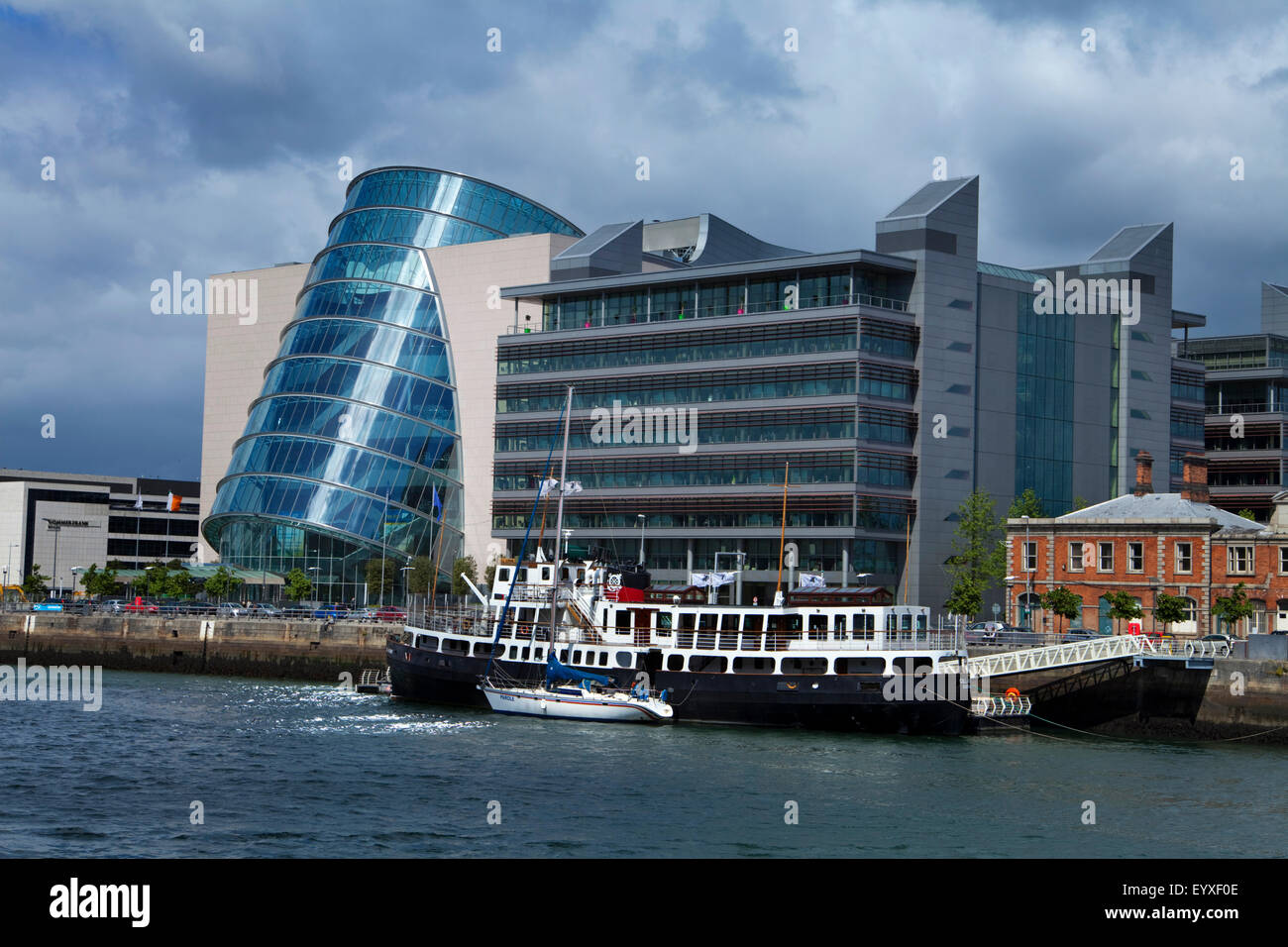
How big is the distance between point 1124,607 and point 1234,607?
5399 millimetres

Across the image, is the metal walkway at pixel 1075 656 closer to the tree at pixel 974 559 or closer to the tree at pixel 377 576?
the tree at pixel 974 559

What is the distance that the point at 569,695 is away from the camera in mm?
61906

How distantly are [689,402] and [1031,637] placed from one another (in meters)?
37.8

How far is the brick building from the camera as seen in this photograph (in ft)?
247

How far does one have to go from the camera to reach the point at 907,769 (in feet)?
160

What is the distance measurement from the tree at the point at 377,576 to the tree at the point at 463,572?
4642mm

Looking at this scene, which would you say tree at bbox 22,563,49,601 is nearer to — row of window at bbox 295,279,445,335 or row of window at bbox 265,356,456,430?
row of window at bbox 265,356,456,430

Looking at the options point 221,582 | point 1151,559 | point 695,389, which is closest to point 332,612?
point 221,582

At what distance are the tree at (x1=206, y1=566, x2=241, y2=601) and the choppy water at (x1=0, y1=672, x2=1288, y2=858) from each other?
56.7 metres

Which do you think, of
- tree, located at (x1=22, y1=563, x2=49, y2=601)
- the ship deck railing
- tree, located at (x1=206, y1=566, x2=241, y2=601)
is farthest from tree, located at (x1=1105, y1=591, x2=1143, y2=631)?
tree, located at (x1=22, y1=563, x2=49, y2=601)
